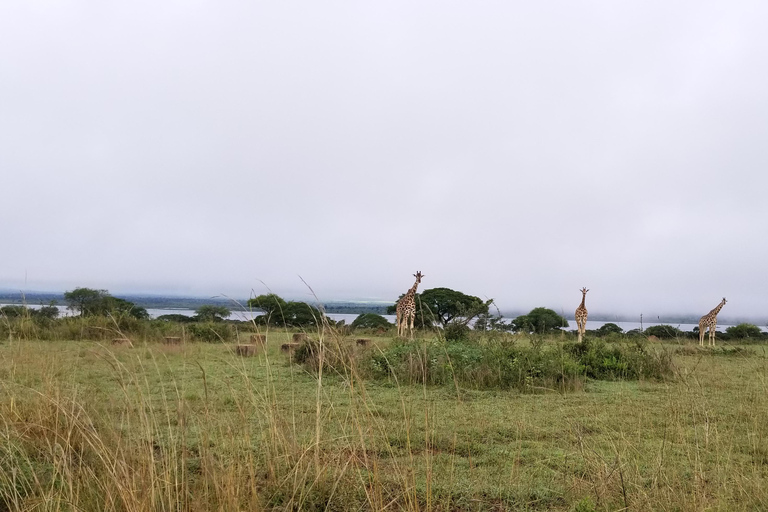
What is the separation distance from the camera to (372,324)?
846 inches

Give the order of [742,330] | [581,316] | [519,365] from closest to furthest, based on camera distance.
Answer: [519,365], [581,316], [742,330]

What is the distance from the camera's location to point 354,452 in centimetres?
272

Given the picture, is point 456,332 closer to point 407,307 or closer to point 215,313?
point 215,313

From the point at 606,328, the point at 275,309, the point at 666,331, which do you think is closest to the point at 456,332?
the point at 275,309

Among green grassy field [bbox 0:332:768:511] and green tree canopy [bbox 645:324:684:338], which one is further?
green tree canopy [bbox 645:324:684:338]

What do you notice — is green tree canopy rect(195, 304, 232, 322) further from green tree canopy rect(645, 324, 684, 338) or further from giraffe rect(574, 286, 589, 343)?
giraffe rect(574, 286, 589, 343)

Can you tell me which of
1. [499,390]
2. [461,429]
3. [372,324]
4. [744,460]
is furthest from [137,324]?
[744,460]

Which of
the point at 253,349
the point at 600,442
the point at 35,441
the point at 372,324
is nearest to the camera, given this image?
the point at 35,441

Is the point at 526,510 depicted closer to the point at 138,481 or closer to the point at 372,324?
the point at 138,481

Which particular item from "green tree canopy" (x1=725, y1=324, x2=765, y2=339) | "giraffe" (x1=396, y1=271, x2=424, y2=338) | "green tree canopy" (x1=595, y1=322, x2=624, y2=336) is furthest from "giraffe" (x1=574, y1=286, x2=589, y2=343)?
"green tree canopy" (x1=725, y1=324, x2=765, y2=339)

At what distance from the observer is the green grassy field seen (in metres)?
2.64

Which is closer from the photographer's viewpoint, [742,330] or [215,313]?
[215,313]

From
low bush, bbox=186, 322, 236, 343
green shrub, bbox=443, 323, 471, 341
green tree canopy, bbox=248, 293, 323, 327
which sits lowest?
low bush, bbox=186, 322, 236, 343

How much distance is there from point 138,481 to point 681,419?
4583 mm
